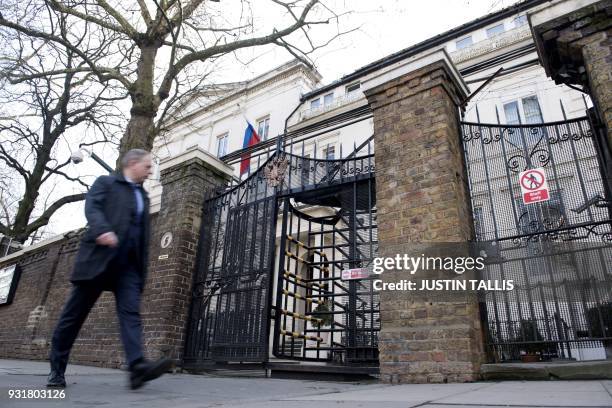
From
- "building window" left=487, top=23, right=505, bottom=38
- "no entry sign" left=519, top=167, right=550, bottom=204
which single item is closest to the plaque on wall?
"no entry sign" left=519, top=167, right=550, bottom=204

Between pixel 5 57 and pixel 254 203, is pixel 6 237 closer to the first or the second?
pixel 5 57

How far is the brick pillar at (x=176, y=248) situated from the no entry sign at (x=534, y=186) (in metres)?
4.92

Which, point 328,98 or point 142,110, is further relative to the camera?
point 328,98

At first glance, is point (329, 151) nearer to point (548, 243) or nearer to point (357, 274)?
point (357, 274)

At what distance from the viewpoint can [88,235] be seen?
8.99ft

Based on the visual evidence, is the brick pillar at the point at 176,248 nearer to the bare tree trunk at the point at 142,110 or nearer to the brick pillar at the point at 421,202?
the bare tree trunk at the point at 142,110

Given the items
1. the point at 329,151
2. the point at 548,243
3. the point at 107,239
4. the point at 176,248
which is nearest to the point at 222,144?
the point at 329,151

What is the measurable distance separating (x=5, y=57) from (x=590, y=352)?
12.7 m

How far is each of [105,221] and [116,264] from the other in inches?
12.1

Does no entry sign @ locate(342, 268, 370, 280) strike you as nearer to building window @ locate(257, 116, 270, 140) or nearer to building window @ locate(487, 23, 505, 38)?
building window @ locate(257, 116, 270, 140)

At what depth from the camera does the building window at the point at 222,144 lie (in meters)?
21.0

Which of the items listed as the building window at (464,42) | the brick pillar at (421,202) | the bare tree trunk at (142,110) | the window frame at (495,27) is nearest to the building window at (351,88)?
the building window at (464,42)

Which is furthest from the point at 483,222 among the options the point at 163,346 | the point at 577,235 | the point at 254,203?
the point at 163,346

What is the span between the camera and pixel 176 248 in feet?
21.8
